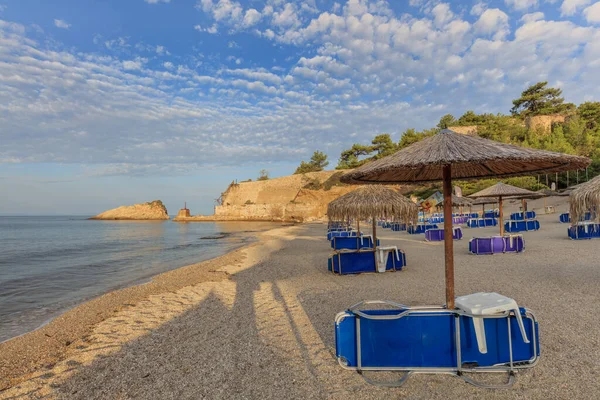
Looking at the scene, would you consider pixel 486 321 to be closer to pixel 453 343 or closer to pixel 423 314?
pixel 453 343

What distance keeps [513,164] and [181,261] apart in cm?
1229

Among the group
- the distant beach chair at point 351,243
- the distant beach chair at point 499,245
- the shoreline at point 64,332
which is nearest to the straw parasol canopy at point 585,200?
the distant beach chair at point 499,245

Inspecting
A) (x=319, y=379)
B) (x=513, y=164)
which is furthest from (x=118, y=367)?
(x=513, y=164)

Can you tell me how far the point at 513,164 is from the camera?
11.7 feet

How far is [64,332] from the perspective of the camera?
477cm

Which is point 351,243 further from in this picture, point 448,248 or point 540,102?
point 540,102

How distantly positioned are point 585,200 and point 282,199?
171 ft

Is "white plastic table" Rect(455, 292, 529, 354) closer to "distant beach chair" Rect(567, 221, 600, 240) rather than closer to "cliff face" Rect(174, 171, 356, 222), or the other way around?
"distant beach chair" Rect(567, 221, 600, 240)

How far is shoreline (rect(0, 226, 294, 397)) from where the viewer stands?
3627mm

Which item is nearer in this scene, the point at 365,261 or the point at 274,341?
the point at 274,341

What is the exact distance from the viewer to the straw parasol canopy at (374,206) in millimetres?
6992

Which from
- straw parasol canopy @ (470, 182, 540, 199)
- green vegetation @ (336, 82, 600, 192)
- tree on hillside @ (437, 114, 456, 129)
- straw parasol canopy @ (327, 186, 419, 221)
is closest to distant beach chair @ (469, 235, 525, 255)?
straw parasol canopy @ (470, 182, 540, 199)

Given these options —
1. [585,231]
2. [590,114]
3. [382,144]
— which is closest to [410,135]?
[382,144]

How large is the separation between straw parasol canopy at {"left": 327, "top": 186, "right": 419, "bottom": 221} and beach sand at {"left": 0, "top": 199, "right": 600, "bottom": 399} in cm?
139
